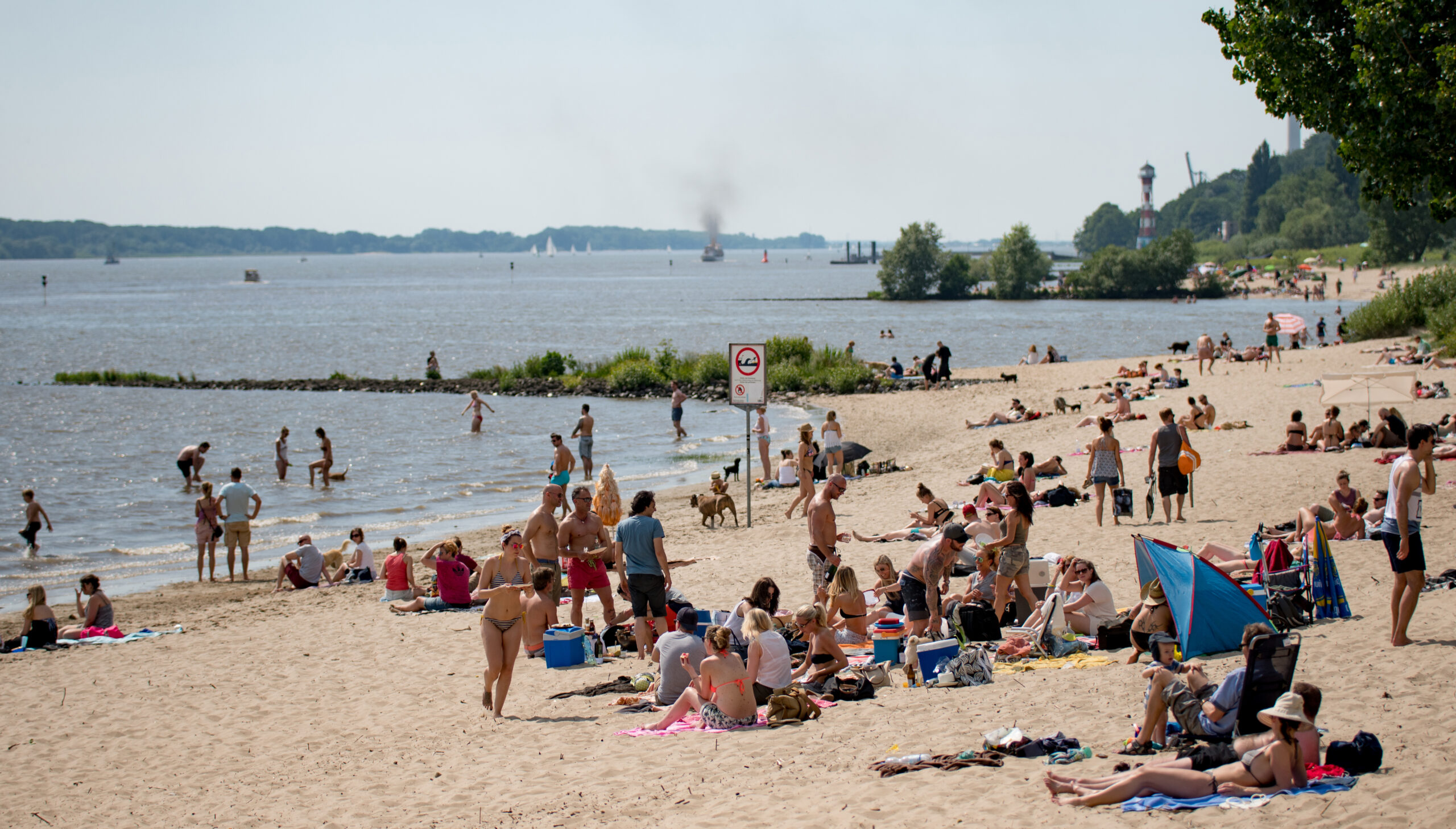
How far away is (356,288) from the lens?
165750 mm

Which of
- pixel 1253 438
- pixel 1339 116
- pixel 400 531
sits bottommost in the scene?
pixel 400 531

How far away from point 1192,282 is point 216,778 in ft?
360

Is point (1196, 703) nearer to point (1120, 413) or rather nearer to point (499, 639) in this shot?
point (499, 639)

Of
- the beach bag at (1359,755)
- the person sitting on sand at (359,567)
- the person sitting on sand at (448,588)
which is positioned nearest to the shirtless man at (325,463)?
the person sitting on sand at (359,567)

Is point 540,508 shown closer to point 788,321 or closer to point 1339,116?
point 1339,116

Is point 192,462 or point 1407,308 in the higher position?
point 1407,308

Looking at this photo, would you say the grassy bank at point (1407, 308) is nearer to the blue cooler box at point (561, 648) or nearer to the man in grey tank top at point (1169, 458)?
the man in grey tank top at point (1169, 458)

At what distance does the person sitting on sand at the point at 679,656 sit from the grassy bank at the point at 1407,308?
110ft

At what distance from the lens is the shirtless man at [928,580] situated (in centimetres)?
923

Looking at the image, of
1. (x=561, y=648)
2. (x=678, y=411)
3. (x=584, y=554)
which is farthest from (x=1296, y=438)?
(x=678, y=411)

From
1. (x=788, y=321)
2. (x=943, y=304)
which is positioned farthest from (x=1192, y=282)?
(x=788, y=321)

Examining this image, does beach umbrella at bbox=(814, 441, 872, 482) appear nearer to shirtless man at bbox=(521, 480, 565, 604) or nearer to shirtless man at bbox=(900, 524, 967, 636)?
shirtless man at bbox=(521, 480, 565, 604)

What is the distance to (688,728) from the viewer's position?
7.98 meters

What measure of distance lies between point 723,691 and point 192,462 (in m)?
20.0
